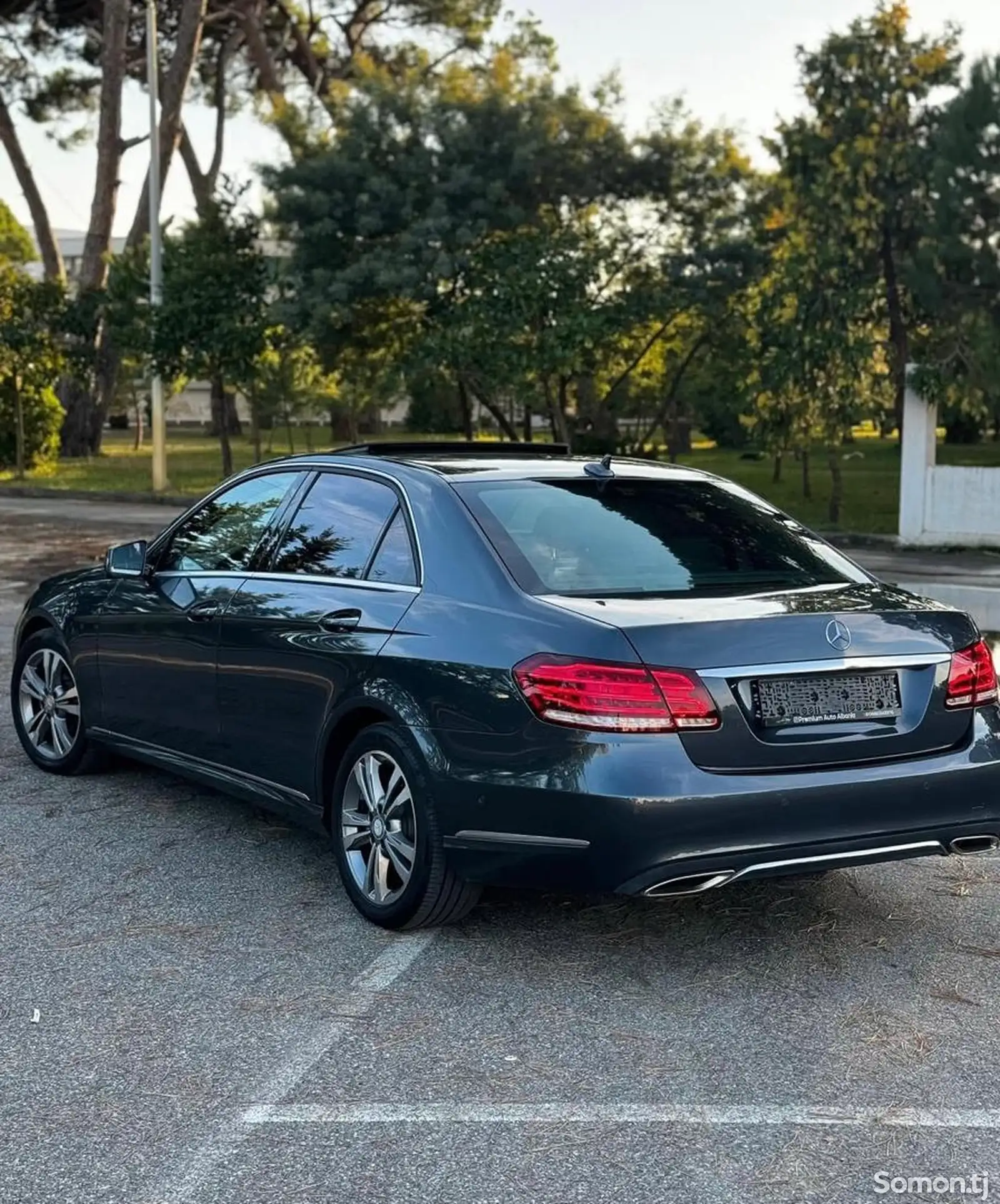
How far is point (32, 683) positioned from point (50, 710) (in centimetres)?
21

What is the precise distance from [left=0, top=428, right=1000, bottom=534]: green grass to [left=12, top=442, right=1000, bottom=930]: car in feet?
50.7

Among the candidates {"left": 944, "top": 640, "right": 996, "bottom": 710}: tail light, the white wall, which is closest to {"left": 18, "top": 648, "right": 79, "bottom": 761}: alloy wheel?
{"left": 944, "top": 640, "right": 996, "bottom": 710}: tail light

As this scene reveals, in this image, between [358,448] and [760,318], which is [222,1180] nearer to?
[358,448]

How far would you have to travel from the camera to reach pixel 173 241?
28.6 m

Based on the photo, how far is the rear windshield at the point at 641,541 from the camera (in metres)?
4.70

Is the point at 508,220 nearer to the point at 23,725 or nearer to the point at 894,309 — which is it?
the point at 894,309

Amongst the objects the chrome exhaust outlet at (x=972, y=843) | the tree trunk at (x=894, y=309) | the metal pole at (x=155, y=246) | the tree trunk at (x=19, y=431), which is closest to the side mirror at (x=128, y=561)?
the chrome exhaust outlet at (x=972, y=843)

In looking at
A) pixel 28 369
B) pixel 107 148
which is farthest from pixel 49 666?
pixel 107 148

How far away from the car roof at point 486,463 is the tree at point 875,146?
14036mm

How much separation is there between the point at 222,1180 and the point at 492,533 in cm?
218

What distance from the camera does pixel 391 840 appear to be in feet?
15.7

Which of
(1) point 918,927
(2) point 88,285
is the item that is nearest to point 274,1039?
(1) point 918,927

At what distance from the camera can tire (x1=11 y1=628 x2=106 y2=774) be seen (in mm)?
6719

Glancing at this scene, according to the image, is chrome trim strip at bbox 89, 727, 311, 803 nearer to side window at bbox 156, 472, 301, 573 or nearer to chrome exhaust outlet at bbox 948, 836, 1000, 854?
side window at bbox 156, 472, 301, 573
